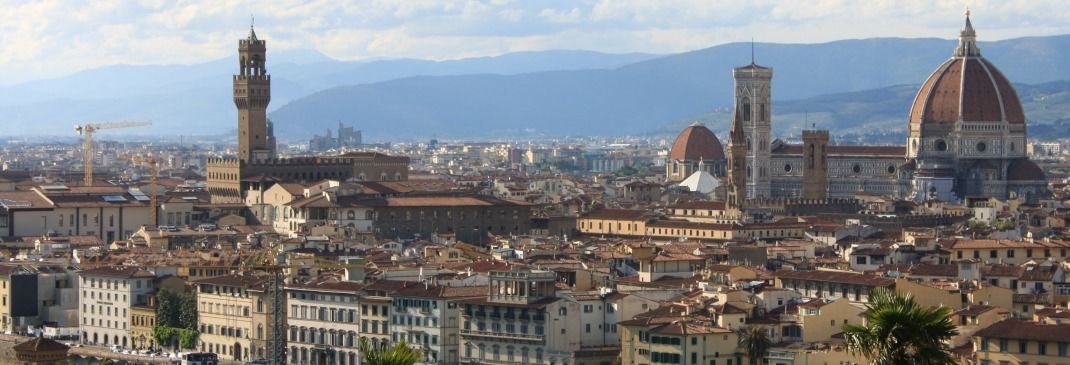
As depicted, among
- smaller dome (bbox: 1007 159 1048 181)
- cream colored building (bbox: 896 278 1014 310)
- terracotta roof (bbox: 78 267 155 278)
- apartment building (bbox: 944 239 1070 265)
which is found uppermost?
smaller dome (bbox: 1007 159 1048 181)

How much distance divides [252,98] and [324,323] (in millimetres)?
59579

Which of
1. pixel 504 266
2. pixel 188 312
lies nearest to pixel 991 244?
pixel 504 266

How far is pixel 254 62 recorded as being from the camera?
416 feet

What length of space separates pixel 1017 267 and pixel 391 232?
40246mm

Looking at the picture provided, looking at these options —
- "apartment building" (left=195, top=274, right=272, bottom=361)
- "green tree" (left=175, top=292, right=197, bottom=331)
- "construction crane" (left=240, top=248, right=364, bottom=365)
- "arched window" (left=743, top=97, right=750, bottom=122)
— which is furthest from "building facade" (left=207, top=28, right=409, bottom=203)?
"apartment building" (left=195, top=274, right=272, bottom=361)

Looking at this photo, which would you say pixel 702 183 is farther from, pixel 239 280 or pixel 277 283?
pixel 277 283

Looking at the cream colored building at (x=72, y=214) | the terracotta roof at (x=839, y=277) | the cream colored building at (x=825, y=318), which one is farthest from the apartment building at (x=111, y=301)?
the cream colored building at (x=72, y=214)

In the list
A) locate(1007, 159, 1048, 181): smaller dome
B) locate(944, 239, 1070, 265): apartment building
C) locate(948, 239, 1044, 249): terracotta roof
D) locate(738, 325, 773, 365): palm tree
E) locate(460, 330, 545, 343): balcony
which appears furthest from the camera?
locate(1007, 159, 1048, 181): smaller dome

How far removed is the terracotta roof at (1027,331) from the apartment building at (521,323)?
37.9 ft

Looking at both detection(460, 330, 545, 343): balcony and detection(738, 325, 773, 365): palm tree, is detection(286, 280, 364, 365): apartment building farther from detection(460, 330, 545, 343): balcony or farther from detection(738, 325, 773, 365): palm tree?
detection(738, 325, 773, 365): palm tree

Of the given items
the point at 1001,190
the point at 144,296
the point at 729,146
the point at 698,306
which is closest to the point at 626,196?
the point at 729,146

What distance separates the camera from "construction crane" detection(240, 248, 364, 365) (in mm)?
66188

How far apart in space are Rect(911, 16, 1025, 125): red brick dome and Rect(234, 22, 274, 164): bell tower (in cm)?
4044

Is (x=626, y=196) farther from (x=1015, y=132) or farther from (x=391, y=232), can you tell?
(x=391, y=232)
